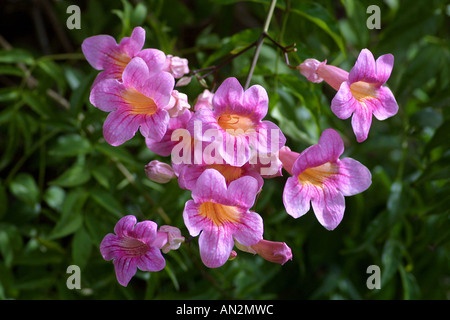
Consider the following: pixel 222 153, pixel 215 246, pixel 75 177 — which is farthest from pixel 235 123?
pixel 75 177

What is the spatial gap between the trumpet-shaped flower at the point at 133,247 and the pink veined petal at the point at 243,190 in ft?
0.55

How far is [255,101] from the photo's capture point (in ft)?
2.96

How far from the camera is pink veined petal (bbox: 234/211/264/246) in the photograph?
0.89 metres

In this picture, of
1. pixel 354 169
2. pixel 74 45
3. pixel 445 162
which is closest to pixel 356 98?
pixel 354 169

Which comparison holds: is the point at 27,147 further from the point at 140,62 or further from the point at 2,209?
the point at 140,62

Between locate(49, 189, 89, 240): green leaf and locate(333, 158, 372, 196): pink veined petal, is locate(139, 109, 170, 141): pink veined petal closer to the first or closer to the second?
locate(333, 158, 372, 196): pink veined petal

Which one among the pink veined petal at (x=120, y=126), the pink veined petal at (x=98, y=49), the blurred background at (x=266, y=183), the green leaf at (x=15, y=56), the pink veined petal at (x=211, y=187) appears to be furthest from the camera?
the green leaf at (x=15, y=56)

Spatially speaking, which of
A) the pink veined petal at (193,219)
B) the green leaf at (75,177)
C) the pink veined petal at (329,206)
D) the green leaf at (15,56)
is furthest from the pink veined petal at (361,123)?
the green leaf at (15,56)

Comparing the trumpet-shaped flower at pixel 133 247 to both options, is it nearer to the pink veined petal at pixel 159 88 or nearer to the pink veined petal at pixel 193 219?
the pink veined petal at pixel 193 219

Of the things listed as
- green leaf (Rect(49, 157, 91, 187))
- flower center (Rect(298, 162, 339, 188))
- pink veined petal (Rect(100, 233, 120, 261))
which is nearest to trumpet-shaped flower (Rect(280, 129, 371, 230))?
flower center (Rect(298, 162, 339, 188))

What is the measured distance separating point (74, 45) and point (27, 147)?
881 millimetres

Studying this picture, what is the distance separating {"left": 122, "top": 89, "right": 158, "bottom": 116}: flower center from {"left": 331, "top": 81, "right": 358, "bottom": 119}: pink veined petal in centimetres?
34

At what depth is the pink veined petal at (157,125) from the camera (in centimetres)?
89

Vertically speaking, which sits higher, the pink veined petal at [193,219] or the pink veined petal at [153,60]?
the pink veined petal at [153,60]
